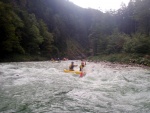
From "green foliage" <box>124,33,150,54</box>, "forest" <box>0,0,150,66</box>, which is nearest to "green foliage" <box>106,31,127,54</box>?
"forest" <box>0,0,150,66</box>

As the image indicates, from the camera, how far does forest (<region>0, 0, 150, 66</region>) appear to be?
33.5 m

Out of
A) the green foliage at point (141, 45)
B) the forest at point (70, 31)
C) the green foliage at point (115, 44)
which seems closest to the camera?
the green foliage at point (141, 45)

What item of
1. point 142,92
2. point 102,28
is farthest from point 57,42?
point 142,92

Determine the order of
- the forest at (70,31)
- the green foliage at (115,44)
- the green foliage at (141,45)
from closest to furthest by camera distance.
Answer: the green foliage at (141,45) < the forest at (70,31) < the green foliage at (115,44)

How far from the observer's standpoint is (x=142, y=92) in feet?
30.9

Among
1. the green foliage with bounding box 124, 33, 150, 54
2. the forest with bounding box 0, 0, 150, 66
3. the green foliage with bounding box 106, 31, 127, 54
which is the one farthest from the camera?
the green foliage with bounding box 106, 31, 127, 54

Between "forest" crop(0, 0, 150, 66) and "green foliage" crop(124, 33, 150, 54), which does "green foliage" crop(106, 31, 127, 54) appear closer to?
"forest" crop(0, 0, 150, 66)

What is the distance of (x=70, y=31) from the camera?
272 ft

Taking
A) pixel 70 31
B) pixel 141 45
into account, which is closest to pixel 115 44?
pixel 141 45

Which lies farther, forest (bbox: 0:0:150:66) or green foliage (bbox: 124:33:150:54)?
forest (bbox: 0:0:150:66)

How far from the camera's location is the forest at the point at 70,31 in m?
→ 33.5

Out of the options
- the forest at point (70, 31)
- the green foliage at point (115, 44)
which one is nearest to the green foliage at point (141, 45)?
the forest at point (70, 31)

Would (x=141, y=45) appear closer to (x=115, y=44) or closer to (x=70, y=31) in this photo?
(x=115, y=44)

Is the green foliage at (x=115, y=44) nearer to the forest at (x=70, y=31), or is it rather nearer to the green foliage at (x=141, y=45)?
→ the forest at (x=70, y=31)
